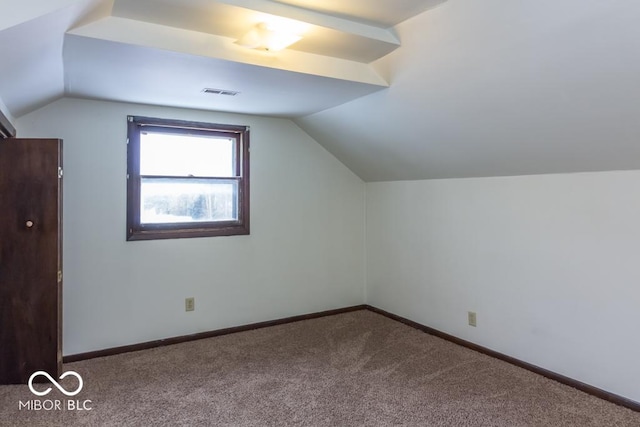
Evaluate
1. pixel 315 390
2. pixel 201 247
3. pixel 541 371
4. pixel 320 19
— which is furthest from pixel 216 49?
pixel 541 371

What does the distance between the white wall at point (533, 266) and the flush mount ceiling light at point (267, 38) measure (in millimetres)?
1931

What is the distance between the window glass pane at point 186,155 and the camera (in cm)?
356

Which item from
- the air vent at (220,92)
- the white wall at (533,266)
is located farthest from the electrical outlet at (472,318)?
the air vent at (220,92)

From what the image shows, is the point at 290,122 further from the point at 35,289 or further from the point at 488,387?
the point at 488,387

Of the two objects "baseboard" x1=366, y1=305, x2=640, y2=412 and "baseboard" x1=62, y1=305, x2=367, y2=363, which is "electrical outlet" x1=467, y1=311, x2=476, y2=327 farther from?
"baseboard" x1=62, y1=305, x2=367, y2=363

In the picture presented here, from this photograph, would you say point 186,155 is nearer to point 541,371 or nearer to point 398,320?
point 398,320

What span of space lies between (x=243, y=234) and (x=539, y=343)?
8.41 feet

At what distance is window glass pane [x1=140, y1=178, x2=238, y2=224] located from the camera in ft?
11.7

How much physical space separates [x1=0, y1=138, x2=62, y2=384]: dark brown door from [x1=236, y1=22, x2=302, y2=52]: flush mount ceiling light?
59.0 inches

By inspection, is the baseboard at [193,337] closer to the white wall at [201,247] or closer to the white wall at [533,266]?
the white wall at [201,247]

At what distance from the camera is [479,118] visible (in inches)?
105

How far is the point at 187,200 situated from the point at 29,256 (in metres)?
1.30

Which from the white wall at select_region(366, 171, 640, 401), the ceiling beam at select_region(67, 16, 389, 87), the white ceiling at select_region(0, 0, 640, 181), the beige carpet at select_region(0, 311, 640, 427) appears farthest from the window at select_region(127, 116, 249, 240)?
the white wall at select_region(366, 171, 640, 401)

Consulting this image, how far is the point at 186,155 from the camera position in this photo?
3.73 meters
